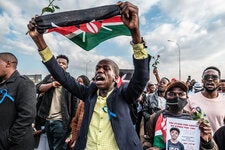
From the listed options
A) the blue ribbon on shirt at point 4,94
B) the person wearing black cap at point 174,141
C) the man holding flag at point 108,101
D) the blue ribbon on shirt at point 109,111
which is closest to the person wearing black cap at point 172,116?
the person wearing black cap at point 174,141

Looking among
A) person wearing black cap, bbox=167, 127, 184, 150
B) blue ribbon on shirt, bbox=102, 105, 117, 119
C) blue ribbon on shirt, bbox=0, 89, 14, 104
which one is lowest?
person wearing black cap, bbox=167, 127, 184, 150

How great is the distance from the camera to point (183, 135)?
2576 millimetres

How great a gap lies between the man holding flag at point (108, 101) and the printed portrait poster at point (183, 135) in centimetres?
33

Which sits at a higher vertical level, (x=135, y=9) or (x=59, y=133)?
(x=135, y=9)

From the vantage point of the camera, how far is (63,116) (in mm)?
4750

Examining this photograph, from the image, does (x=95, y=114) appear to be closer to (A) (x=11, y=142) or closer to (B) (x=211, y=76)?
(A) (x=11, y=142)

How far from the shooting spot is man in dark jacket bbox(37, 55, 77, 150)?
474 centimetres

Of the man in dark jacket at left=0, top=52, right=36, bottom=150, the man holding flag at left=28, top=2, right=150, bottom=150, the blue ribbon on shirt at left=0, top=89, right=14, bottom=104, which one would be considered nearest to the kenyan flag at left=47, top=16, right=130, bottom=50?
the man holding flag at left=28, top=2, right=150, bottom=150

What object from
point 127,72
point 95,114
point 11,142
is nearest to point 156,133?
point 95,114

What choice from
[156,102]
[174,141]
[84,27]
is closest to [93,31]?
[84,27]

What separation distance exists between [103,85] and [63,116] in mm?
2410

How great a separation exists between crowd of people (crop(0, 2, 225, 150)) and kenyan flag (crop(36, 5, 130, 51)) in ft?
0.67

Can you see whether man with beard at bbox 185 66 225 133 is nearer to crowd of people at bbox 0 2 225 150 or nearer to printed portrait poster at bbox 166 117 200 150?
crowd of people at bbox 0 2 225 150

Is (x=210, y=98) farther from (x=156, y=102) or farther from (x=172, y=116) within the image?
(x=156, y=102)
